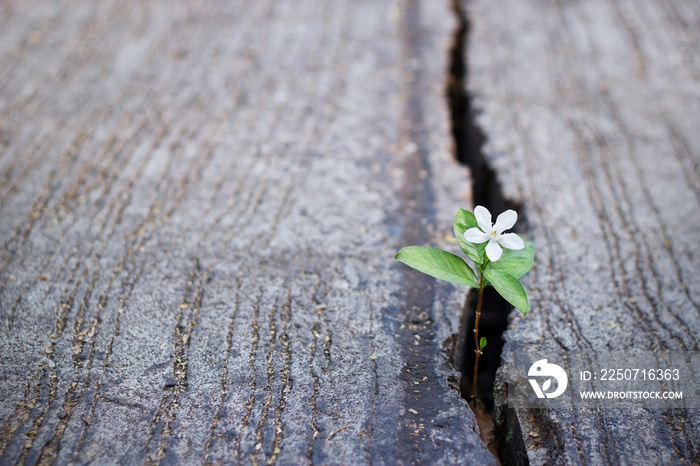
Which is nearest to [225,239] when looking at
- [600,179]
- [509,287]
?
[509,287]

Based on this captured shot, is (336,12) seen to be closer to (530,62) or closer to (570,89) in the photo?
(530,62)

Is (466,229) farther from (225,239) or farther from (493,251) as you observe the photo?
(225,239)

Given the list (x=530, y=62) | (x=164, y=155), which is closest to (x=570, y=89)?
(x=530, y=62)

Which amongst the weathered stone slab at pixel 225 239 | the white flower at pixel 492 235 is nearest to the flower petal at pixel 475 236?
the white flower at pixel 492 235

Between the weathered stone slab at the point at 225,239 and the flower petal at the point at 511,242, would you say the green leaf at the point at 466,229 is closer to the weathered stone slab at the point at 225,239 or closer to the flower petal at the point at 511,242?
the flower petal at the point at 511,242

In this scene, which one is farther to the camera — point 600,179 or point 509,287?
point 600,179

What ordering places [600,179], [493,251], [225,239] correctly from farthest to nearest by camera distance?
[600,179], [225,239], [493,251]
